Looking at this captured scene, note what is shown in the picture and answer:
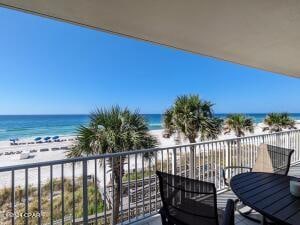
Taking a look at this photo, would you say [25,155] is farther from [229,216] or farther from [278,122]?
[229,216]

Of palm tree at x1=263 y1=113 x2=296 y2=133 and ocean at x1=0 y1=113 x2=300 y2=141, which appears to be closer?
palm tree at x1=263 y1=113 x2=296 y2=133

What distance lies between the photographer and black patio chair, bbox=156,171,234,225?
1498 mm

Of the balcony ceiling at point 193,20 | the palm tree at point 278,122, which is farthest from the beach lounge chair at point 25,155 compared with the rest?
the balcony ceiling at point 193,20

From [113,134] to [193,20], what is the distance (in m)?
2.40

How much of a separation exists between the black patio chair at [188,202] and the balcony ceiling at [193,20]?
1637 mm

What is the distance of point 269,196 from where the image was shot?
2.03 m

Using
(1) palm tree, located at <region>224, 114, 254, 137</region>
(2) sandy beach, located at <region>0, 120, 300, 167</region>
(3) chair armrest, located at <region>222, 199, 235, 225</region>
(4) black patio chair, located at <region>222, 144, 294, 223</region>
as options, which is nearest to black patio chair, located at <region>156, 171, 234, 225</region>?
(3) chair armrest, located at <region>222, 199, 235, 225</region>

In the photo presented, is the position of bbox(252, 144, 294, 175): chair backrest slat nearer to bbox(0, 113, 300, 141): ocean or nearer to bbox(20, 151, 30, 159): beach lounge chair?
bbox(0, 113, 300, 141): ocean

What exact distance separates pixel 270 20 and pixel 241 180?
1819mm

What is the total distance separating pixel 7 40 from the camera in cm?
2364

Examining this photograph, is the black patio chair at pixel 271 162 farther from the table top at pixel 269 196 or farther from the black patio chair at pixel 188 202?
the black patio chair at pixel 188 202

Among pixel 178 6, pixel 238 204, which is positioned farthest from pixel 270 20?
pixel 238 204

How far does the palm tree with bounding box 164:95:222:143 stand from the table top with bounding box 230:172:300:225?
3.84 meters

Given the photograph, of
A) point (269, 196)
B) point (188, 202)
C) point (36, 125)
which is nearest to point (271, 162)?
point (269, 196)
